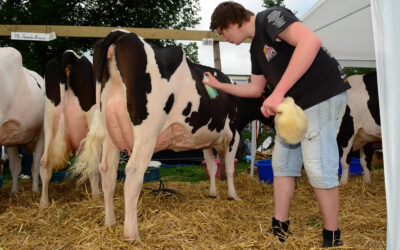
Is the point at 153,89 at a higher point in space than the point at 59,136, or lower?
higher

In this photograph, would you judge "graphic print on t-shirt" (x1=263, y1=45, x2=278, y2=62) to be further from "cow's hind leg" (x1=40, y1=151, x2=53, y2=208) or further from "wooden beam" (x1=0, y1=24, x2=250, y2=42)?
"wooden beam" (x1=0, y1=24, x2=250, y2=42)

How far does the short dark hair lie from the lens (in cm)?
244

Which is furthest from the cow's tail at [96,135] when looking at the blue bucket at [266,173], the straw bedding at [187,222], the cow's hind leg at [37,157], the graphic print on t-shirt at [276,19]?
the blue bucket at [266,173]

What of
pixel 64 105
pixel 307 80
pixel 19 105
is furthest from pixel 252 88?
pixel 19 105

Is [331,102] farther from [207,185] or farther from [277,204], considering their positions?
[207,185]

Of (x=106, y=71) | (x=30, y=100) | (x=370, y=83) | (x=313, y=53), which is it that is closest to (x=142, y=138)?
(x=106, y=71)

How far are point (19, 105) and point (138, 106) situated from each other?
2.16 meters

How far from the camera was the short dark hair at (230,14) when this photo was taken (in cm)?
244

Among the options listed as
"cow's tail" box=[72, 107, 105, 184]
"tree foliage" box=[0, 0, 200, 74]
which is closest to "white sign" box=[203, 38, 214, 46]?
"cow's tail" box=[72, 107, 105, 184]

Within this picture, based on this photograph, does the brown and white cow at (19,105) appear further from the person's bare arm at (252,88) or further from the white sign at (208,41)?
the white sign at (208,41)

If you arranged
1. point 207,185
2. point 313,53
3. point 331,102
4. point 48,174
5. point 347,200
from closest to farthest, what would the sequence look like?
point 313,53
point 331,102
point 48,174
point 347,200
point 207,185

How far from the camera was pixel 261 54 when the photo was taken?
2.47 meters

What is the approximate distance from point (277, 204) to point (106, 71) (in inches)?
71.8

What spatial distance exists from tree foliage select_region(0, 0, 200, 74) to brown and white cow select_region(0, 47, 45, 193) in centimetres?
724
